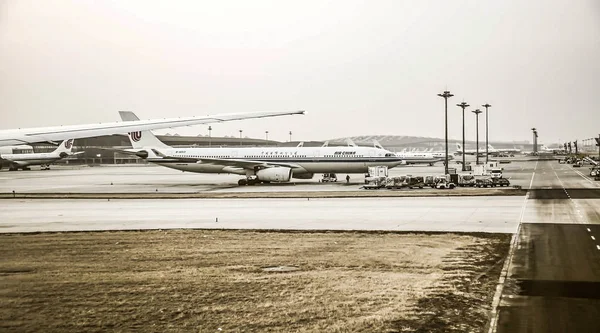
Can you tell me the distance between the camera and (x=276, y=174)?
76.5 meters

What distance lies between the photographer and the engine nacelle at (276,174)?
76.4 meters

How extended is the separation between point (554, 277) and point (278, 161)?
58571mm

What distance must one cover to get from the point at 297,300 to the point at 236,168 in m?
62.7

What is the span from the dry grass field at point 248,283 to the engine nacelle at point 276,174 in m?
44.9

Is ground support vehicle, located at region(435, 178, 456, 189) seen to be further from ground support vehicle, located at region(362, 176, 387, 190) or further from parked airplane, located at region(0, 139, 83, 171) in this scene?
parked airplane, located at region(0, 139, 83, 171)

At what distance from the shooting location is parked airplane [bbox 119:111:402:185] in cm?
7762

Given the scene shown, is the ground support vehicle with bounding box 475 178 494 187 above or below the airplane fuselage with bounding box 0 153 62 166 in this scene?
below

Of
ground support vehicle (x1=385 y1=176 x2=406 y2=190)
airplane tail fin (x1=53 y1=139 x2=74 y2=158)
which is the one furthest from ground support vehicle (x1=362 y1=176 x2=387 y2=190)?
airplane tail fin (x1=53 y1=139 x2=74 y2=158)

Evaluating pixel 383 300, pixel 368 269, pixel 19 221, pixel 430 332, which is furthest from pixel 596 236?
pixel 19 221

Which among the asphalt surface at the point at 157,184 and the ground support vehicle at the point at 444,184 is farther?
the asphalt surface at the point at 157,184

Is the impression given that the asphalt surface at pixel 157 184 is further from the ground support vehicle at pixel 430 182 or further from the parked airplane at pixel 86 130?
the parked airplane at pixel 86 130

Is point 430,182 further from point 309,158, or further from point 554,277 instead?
point 554,277

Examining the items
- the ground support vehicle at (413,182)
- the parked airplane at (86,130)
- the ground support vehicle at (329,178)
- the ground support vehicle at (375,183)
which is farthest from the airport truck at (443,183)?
the parked airplane at (86,130)

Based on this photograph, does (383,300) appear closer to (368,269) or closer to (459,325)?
(459,325)
